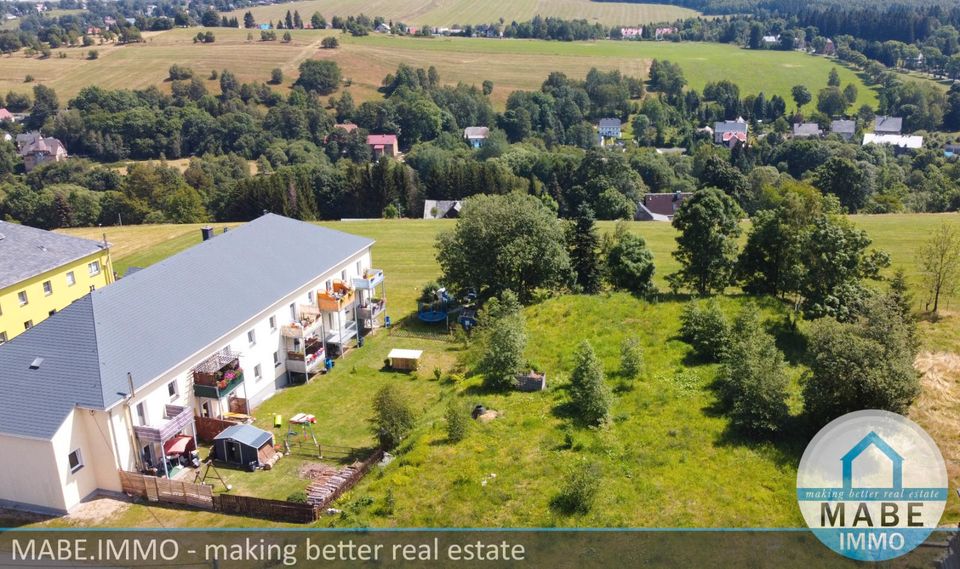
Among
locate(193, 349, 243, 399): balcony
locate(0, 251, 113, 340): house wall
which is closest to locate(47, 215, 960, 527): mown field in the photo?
locate(193, 349, 243, 399): balcony

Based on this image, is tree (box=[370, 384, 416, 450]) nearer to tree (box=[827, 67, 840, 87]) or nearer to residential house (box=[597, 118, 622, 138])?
residential house (box=[597, 118, 622, 138])

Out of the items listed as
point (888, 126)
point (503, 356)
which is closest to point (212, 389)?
point (503, 356)

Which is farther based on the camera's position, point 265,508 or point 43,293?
point 43,293

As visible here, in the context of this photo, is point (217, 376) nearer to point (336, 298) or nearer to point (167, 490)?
point (167, 490)

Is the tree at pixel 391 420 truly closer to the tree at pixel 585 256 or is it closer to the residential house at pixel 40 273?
the tree at pixel 585 256

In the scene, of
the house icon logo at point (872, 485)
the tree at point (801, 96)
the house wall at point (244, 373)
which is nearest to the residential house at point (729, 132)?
the tree at point (801, 96)

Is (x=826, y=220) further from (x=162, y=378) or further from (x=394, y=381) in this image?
(x=162, y=378)
